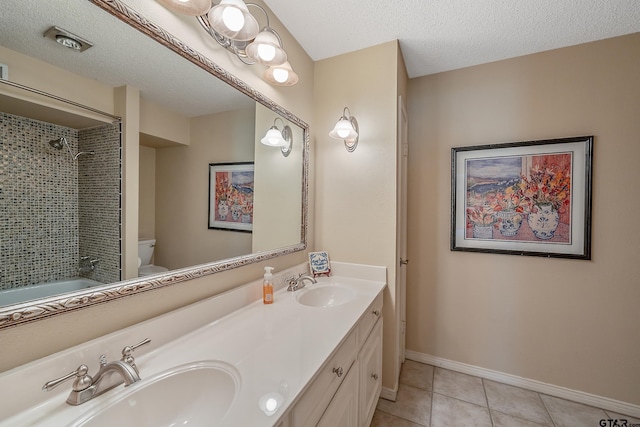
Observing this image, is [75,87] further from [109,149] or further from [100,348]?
[100,348]

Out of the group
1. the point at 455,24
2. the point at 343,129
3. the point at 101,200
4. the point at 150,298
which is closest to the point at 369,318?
the point at 150,298

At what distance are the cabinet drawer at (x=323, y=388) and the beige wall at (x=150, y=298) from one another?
595 millimetres

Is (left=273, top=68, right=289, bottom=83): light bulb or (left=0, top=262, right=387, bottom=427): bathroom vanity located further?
(left=273, top=68, right=289, bottom=83): light bulb

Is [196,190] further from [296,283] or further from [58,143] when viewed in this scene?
[296,283]

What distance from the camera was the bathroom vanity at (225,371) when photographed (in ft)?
1.96

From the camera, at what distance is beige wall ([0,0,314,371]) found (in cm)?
62

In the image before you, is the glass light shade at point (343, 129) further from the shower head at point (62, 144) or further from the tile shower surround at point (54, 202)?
the shower head at point (62, 144)

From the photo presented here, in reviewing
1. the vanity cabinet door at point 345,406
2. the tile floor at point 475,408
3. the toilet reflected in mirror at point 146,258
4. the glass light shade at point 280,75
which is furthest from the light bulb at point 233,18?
the tile floor at point 475,408

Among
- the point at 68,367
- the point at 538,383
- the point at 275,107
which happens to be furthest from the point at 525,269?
the point at 68,367

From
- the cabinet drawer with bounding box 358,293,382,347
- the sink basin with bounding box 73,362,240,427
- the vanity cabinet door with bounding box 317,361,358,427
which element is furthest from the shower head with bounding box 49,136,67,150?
the cabinet drawer with bounding box 358,293,382,347

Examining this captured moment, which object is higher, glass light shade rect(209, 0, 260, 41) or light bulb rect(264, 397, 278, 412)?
glass light shade rect(209, 0, 260, 41)

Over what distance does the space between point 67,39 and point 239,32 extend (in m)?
0.57

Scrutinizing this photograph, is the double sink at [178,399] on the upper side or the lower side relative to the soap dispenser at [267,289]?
lower

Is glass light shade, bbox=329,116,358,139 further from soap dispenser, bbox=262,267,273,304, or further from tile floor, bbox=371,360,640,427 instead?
tile floor, bbox=371,360,640,427
